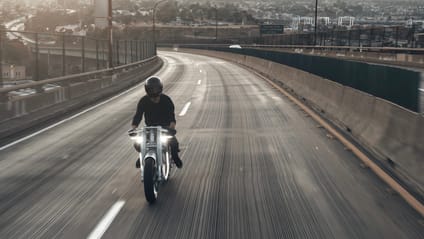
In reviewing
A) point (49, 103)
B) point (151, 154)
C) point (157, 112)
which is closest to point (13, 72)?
point (49, 103)

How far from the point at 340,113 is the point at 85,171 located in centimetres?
736

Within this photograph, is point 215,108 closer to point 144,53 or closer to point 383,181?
point 383,181

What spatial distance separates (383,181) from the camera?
26.4 ft

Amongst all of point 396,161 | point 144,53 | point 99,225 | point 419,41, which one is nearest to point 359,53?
point 419,41

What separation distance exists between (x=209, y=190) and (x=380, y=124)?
13.5 ft

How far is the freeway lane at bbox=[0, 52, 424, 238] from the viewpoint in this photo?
6047 millimetres

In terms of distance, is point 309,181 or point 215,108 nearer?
point 309,181

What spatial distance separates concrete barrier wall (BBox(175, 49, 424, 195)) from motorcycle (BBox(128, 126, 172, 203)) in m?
3.58

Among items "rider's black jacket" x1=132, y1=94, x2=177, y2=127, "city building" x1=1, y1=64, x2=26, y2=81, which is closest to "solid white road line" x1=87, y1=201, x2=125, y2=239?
"rider's black jacket" x1=132, y1=94, x2=177, y2=127

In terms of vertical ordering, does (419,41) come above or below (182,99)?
above

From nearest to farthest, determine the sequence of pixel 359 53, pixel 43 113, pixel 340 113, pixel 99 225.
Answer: pixel 99 225
pixel 340 113
pixel 43 113
pixel 359 53

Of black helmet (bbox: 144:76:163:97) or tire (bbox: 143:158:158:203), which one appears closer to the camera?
tire (bbox: 143:158:158:203)

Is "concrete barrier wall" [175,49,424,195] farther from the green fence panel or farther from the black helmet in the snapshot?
the black helmet

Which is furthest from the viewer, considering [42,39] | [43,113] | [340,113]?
[42,39]
